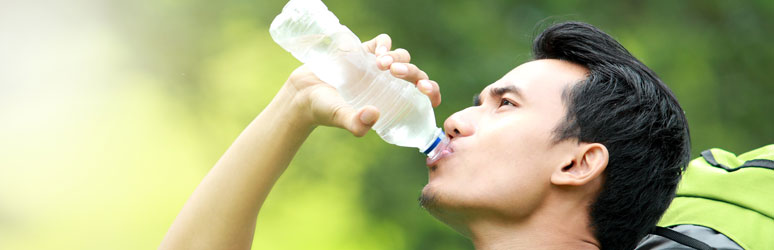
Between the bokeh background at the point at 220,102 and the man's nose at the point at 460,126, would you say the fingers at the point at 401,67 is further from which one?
the bokeh background at the point at 220,102

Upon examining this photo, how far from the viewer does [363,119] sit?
1.64 m

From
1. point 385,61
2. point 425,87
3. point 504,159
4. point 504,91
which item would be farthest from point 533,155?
point 385,61

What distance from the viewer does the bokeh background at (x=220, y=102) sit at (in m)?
4.96

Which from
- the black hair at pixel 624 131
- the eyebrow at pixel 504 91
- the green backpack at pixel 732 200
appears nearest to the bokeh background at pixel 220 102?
the green backpack at pixel 732 200

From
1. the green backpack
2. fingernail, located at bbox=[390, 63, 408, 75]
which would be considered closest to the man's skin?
fingernail, located at bbox=[390, 63, 408, 75]

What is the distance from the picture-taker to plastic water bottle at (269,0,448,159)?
1958 mm

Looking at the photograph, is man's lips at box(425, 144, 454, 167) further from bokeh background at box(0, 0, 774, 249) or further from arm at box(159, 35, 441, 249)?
bokeh background at box(0, 0, 774, 249)

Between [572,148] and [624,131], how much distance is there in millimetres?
137

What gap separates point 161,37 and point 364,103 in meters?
3.81

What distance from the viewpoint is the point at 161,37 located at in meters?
5.46

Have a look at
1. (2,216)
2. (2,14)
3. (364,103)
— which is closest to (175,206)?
(2,216)

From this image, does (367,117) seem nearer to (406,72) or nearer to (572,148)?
(406,72)

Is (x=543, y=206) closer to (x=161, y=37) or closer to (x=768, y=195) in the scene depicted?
(x=768, y=195)

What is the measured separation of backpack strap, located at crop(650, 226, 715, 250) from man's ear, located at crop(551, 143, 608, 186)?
0.85 feet
